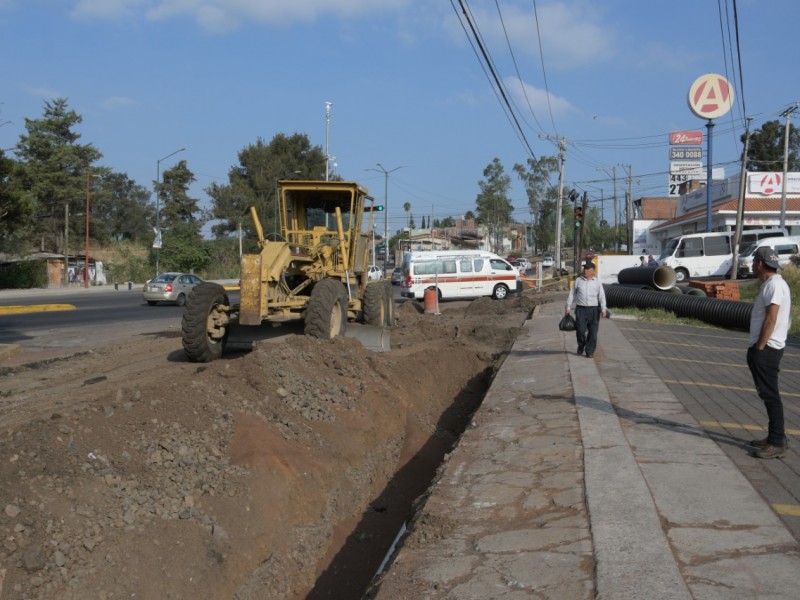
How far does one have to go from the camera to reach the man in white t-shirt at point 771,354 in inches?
231

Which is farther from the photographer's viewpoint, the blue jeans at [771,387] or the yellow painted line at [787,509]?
the blue jeans at [771,387]

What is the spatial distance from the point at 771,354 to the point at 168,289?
26.4 metres

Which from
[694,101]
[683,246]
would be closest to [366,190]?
[683,246]

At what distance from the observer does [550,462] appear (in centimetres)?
591

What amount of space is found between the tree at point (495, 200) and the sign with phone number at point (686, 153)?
36964mm

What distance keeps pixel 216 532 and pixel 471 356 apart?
28.0 ft

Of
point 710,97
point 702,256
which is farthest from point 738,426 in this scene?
point 710,97

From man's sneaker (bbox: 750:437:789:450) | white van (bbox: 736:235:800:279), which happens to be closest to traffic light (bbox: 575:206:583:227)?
white van (bbox: 736:235:800:279)

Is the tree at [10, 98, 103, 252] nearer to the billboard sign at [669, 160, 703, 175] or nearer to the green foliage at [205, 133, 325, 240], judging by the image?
the green foliage at [205, 133, 325, 240]

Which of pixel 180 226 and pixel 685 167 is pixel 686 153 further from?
pixel 180 226

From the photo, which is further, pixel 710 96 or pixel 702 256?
pixel 710 96

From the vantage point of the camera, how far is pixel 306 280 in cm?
1291

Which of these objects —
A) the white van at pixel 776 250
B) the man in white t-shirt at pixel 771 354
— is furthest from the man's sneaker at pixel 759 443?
the white van at pixel 776 250

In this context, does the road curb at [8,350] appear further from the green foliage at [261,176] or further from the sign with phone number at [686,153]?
the sign with phone number at [686,153]
